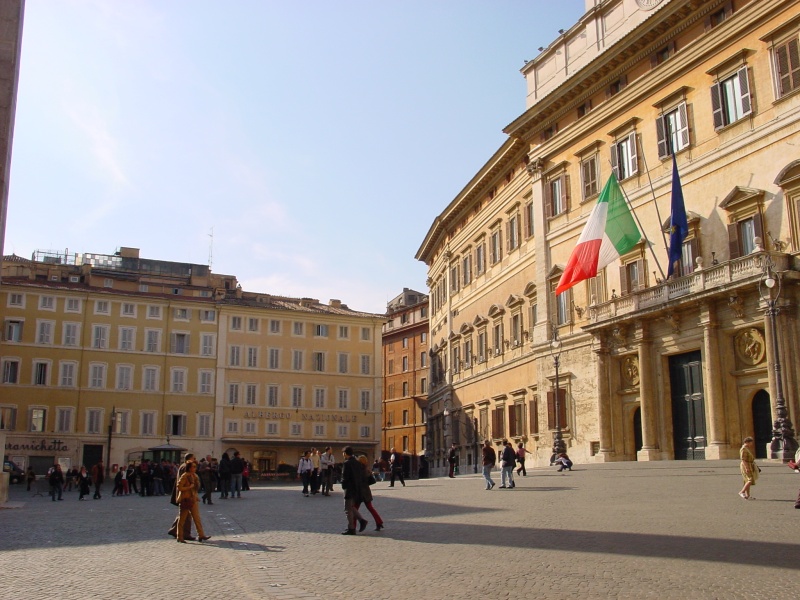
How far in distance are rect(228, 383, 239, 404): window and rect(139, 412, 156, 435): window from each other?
567cm

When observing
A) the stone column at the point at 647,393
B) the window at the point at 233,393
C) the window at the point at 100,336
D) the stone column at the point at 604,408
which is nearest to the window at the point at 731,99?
the stone column at the point at 647,393

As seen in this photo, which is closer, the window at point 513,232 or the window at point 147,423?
the window at point 513,232

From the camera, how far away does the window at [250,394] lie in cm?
6625

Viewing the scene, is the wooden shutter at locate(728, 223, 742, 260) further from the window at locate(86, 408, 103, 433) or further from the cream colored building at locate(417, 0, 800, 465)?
the window at locate(86, 408, 103, 433)

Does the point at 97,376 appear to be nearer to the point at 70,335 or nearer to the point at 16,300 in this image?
the point at 70,335

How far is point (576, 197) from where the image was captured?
3750 cm

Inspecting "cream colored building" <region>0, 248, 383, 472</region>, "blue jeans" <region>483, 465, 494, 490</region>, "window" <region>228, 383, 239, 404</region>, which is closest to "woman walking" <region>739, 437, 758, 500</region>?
"blue jeans" <region>483, 465, 494, 490</region>

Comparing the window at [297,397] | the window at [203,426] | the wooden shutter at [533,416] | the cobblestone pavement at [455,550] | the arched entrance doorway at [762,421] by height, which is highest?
the window at [297,397]

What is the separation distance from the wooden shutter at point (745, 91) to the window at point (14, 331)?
49865 mm

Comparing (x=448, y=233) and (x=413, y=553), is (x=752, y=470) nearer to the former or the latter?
(x=413, y=553)

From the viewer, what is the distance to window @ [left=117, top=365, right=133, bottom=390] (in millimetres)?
62719

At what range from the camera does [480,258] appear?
163 feet

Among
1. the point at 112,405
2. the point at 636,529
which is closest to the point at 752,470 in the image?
the point at 636,529

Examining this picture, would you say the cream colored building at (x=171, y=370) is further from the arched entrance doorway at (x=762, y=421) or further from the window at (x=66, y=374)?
the arched entrance doorway at (x=762, y=421)
